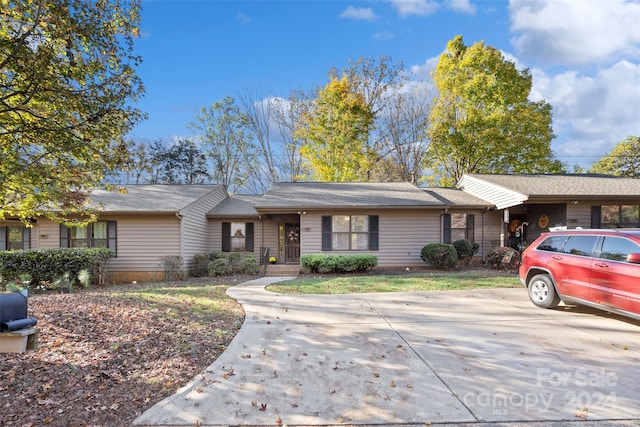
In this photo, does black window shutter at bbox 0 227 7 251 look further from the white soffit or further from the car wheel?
the white soffit

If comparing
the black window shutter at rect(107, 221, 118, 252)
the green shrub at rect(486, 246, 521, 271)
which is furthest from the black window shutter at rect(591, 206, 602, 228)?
the black window shutter at rect(107, 221, 118, 252)

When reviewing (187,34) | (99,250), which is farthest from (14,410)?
(187,34)

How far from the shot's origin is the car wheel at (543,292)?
6523 mm

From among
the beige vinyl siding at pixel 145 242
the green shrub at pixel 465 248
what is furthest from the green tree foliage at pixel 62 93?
the green shrub at pixel 465 248

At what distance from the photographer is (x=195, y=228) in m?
14.4

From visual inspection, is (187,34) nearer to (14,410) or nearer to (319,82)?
(319,82)

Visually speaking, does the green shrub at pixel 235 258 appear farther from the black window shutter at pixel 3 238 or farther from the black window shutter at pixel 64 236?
the black window shutter at pixel 3 238

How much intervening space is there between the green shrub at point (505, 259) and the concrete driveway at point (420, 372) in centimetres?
689

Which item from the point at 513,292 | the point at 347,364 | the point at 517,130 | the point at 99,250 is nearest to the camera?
the point at 347,364

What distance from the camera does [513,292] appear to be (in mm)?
8336

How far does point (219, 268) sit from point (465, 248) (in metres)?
10.4

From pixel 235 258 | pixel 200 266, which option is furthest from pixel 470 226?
pixel 200 266

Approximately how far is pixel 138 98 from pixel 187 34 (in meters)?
9.98

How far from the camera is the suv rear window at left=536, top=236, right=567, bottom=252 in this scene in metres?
6.58
